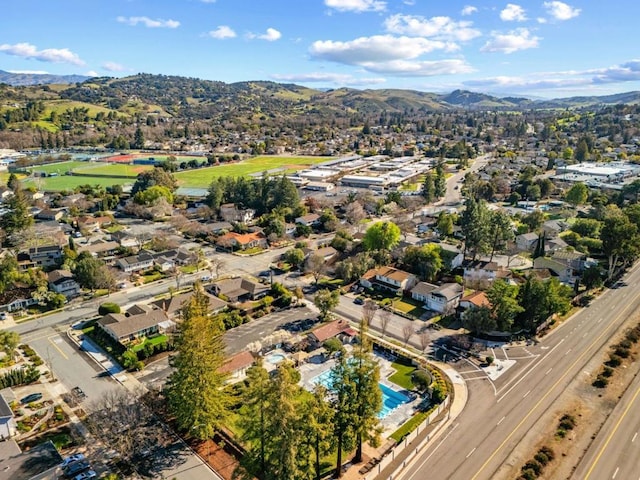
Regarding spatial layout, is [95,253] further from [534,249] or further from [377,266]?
[534,249]

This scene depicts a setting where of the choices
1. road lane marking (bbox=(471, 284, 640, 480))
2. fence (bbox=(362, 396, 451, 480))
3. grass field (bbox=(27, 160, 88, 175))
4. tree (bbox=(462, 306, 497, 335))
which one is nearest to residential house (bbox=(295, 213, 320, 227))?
tree (bbox=(462, 306, 497, 335))

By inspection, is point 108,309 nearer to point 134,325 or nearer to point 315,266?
point 134,325

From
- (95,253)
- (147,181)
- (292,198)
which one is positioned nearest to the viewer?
(95,253)

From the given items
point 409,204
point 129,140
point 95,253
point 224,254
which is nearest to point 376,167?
point 409,204

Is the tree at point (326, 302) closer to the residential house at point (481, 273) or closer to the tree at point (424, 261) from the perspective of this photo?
the tree at point (424, 261)

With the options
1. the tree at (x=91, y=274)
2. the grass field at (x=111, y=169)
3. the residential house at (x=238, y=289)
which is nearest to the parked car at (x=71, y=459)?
the residential house at (x=238, y=289)

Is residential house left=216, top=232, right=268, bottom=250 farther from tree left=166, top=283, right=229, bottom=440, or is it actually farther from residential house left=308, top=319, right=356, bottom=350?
tree left=166, top=283, right=229, bottom=440
